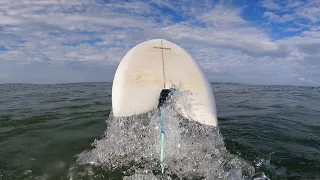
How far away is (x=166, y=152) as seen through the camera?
506cm

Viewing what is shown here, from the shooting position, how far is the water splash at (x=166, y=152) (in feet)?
14.9

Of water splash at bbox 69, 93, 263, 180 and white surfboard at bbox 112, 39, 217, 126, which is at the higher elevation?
white surfboard at bbox 112, 39, 217, 126

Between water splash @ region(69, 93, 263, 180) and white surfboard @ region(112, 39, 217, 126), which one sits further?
white surfboard @ region(112, 39, 217, 126)

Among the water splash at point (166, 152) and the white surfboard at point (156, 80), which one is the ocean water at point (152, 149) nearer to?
the water splash at point (166, 152)

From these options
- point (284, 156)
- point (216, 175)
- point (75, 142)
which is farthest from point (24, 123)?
point (284, 156)

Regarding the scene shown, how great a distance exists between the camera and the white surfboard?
6006mm

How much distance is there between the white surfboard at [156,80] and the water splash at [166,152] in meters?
0.24

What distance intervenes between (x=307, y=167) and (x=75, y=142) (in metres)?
4.83

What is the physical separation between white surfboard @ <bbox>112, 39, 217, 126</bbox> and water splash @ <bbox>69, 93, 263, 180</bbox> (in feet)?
0.80

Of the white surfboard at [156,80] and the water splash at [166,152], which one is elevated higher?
the white surfboard at [156,80]

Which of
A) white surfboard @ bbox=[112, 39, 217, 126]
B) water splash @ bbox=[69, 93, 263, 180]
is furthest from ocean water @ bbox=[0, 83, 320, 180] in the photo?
white surfboard @ bbox=[112, 39, 217, 126]

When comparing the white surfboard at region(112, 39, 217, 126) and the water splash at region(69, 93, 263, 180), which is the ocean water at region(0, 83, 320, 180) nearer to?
the water splash at region(69, 93, 263, 180)

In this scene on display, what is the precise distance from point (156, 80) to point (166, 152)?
6.19 feet

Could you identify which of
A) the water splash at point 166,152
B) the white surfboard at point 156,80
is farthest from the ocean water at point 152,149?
the white surfboard at point 156,80
